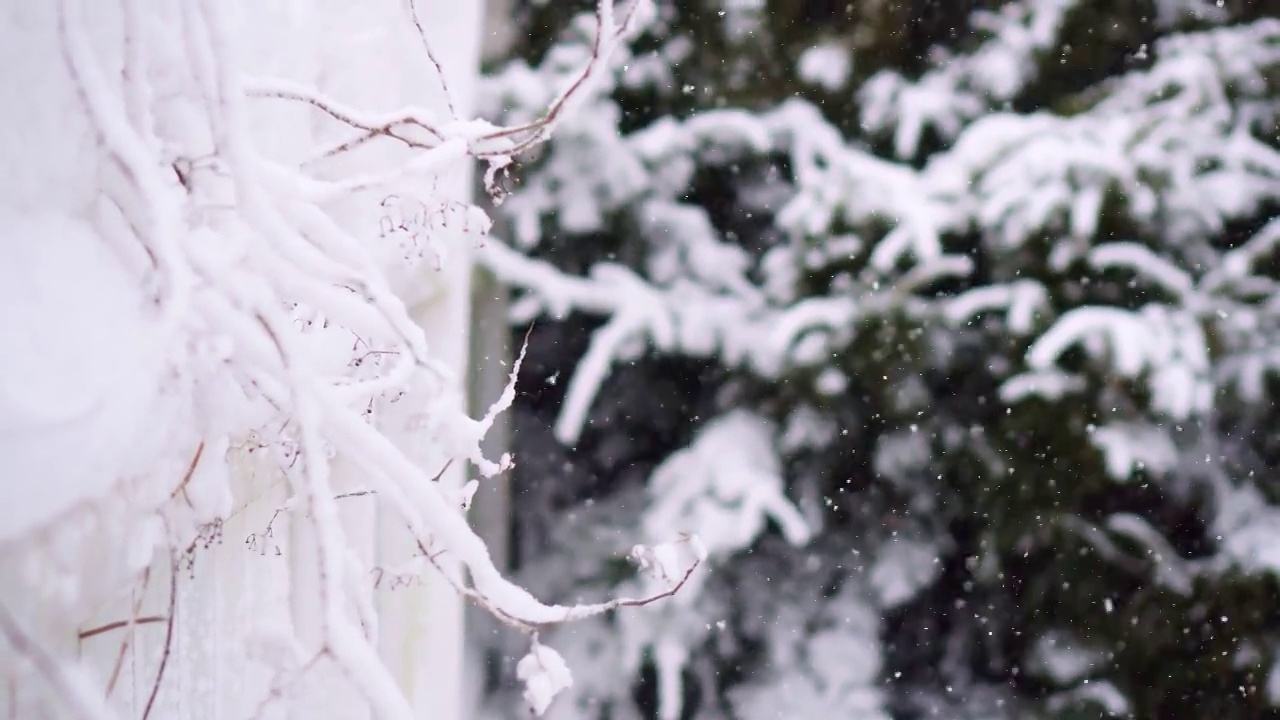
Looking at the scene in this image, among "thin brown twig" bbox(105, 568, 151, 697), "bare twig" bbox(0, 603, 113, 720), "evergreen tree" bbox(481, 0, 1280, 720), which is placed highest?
"bare twig" bbox(0, 603, 113, 720)

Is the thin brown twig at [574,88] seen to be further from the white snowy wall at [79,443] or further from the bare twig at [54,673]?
the bare twig at [54,673]

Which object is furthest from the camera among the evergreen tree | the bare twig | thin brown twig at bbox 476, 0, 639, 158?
the evergreen tree

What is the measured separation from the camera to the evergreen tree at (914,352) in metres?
1.69

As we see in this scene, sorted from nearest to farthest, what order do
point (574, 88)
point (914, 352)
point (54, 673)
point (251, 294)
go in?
point (54, 673) < point (251, 294) < point (574, 88) < point (914, 352)

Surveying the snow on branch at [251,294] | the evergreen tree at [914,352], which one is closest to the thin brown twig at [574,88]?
the snow on branch at [251,294]

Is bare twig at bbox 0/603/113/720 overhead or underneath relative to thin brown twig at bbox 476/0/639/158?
underneath

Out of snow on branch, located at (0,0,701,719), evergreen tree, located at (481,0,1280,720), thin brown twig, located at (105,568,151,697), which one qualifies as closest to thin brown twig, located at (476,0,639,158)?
snow on branch, located at (0,0,701,719)

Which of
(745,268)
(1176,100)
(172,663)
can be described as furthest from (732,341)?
(172,663)

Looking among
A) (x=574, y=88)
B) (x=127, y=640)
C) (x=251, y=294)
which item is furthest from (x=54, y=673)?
(x=574, y=88)

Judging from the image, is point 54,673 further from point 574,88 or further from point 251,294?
point 574,88

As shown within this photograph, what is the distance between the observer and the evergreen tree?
1.69m

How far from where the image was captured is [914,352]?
1783 mm

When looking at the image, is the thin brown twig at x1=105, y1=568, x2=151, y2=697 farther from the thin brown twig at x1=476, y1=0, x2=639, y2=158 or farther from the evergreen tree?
the evergreen tree

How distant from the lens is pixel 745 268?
74.2 inches
